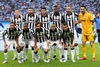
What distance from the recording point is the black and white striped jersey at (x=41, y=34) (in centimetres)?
1084

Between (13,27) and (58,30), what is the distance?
1690mm

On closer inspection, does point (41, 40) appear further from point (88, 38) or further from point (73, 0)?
point (73, 0)

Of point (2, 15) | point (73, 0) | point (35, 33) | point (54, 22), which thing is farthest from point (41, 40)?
point (73, 0)

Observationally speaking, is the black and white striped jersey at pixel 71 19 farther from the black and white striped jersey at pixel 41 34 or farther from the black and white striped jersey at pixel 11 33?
the black and white striped jersey at pixel 11 33

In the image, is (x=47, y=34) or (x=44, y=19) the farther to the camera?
(x=44, y=19)

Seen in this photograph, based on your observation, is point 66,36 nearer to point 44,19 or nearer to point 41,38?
point 41,38

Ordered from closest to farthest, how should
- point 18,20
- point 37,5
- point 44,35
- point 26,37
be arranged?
1. point 44,35
2. point 26,37
3. point 18,20
4. point 37,5

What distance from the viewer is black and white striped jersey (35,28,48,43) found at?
10.8m

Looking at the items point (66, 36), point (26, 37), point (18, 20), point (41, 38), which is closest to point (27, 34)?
point (26, 37)

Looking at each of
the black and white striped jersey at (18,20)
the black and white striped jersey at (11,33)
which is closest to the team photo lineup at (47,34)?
the black and white striped jersey at (11,33)

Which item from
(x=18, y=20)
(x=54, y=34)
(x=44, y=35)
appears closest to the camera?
(x=44, y=35)

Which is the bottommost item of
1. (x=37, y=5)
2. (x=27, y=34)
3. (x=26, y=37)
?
(x=37, y=5)

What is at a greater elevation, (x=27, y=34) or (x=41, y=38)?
(x=27, y=34)

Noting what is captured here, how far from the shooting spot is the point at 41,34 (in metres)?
10.9
